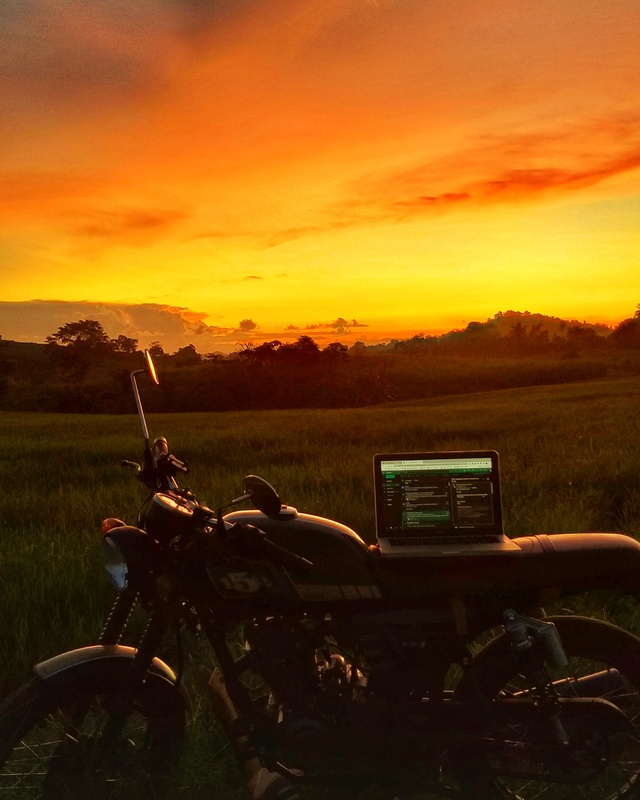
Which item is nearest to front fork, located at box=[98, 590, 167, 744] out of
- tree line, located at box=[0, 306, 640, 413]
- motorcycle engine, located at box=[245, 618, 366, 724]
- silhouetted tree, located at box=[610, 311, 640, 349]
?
motorcycle engine, located at box=[245, 618, 366, 724]

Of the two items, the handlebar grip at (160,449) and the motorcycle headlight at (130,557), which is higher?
the handlebar grip at (160,449)

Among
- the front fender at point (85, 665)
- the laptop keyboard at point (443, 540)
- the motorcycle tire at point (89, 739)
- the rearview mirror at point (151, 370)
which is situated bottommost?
the motorcycle tire at point (89, 739)

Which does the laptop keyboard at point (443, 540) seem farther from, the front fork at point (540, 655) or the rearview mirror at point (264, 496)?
the rearview mirror at point (264, 496)

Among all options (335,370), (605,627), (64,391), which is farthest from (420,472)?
(335,370)

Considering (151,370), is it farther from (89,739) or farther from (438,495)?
(89,739)

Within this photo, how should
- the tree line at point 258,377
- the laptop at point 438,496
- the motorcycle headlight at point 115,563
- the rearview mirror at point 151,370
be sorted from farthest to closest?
the tree line at point 258,377 < the laptop at point 438,496 < the rearview mirror at point 151,370 < the motorcycle headlight at point 115,563

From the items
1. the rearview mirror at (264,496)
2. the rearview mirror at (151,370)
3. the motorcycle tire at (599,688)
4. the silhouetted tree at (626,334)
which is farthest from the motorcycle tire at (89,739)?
the silhouetted tree at (626,334)

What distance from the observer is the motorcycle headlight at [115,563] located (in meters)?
3.00

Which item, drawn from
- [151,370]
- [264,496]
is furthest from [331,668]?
[151,370]

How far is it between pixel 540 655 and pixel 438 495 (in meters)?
0.81

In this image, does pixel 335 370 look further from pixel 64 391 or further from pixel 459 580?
pixel 459 580

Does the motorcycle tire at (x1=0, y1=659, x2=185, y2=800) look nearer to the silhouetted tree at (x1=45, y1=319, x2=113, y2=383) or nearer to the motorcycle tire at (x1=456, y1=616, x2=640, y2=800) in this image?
the motorcycle tire at (x1=456, y1=616, x2=640, y2=800)

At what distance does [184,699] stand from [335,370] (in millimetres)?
60073

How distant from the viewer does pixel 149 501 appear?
10.4 ft
